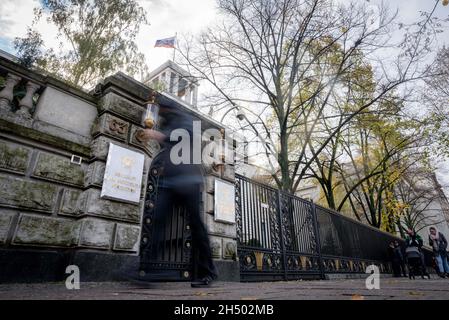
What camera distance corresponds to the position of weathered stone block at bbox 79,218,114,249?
395 centimetres

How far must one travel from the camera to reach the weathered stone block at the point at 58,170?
13.0ft

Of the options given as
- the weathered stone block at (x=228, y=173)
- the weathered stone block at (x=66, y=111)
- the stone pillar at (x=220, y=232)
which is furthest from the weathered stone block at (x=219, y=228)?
the weathered stone block at (x=66, y=111)

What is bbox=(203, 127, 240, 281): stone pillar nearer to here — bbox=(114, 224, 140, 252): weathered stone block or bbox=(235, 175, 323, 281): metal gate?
bbox=(235, 175, 323, 281): metal gate

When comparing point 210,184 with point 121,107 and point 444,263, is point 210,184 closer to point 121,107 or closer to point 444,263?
point 121,107

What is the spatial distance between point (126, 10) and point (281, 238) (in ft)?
50.3

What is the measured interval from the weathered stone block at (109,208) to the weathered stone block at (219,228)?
186 cm

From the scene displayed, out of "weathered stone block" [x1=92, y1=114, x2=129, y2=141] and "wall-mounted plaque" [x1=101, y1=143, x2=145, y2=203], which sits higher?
"weathered stone block" [x1=92, y1=114, x2=129, y2=141]

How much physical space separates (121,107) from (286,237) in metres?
6.08

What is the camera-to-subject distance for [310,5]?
35.4 ft

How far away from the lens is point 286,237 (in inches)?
327

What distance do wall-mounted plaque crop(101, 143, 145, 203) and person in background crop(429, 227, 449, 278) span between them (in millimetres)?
12436

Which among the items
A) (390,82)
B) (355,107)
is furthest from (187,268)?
(355,107)

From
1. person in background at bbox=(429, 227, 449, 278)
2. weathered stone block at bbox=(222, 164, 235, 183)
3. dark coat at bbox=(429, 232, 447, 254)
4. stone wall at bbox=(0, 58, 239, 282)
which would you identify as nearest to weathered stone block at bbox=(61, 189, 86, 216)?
stone wall at bbox=(0, 58, 239, 282)

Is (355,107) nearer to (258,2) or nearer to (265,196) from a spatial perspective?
(258,2)
